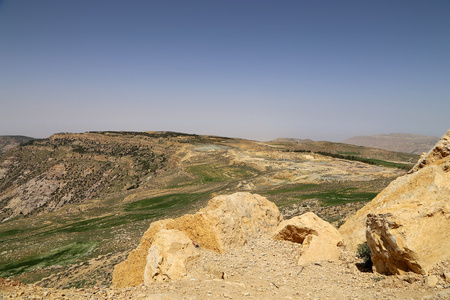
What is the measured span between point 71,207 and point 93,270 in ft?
185

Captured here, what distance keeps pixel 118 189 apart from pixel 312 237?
94256 millimetres

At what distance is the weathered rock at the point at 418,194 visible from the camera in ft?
31.8

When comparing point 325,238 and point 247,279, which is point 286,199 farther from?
point 247,279

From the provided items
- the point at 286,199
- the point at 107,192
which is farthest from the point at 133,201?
the point at 286,199

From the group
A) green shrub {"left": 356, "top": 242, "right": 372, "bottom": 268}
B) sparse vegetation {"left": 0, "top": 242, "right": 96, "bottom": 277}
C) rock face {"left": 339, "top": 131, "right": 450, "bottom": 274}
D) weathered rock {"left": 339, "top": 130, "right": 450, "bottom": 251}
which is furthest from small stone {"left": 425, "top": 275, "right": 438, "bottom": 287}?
sparse vegetation {"left": 0, "top": 242, "right": 96, "bottom": 277}

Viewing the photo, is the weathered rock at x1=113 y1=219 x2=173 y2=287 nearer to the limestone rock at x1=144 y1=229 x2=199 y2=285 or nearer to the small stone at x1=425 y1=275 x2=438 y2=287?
the limestone rock at x1=144 y1=229 x2=199 y2=285

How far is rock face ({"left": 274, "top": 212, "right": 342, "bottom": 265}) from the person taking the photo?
12.7 metres

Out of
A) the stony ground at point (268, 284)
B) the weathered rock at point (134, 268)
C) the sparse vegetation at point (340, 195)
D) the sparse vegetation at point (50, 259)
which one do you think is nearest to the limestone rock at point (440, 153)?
the stony ground at point (268, 284)

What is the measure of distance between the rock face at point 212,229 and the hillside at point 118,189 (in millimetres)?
9325

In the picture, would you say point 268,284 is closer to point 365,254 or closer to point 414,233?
point 365,254

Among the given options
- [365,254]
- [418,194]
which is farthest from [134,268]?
[418,194]

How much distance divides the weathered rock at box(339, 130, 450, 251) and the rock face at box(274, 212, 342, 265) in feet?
3.10

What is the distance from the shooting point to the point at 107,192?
92.9m

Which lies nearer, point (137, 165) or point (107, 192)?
point (107, 192)
